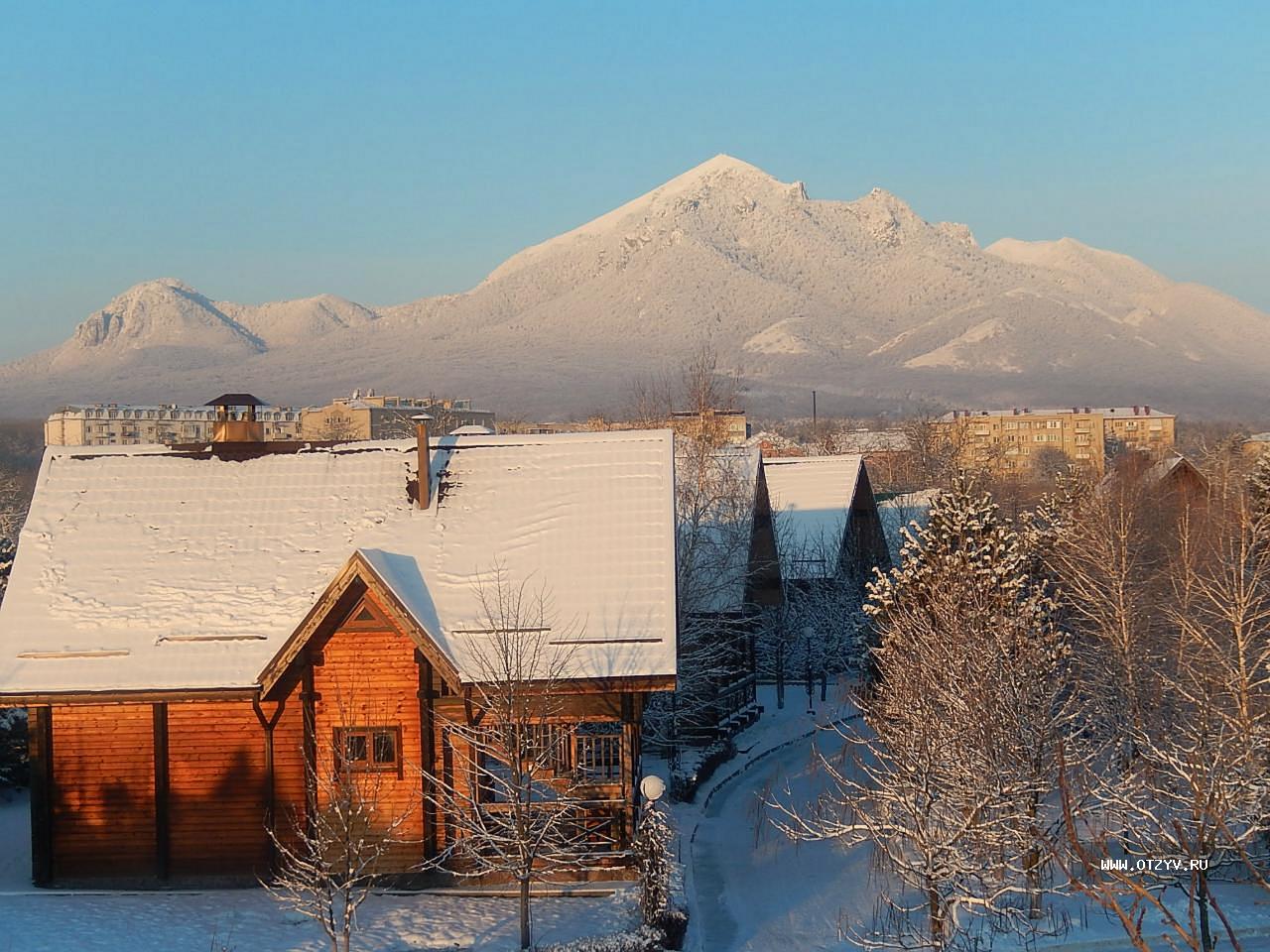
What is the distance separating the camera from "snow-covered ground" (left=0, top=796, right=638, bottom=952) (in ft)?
56.3

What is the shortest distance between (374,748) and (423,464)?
16.9ft

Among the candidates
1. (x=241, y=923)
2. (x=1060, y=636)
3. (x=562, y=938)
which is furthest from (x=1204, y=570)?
(x=241, y=923)

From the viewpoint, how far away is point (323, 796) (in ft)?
64.6

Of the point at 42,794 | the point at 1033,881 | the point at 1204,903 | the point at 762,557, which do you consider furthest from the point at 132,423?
the point at 1204,903

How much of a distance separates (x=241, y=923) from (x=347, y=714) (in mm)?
3300

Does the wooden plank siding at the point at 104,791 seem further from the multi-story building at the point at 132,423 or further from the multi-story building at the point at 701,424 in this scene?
the multi-story building at the point at 132,423

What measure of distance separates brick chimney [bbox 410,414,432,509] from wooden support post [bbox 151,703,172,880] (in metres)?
5.41

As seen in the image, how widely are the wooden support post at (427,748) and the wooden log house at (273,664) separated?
0.12 ft

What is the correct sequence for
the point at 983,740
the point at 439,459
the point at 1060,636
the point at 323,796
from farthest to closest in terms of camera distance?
the point at 1060,636, the point at 439,459, the point at 323,796, the point at 983,740

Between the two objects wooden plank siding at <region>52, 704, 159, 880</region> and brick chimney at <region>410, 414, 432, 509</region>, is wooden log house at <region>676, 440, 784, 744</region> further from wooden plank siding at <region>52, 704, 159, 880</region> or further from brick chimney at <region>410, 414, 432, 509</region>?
wooden plank siding at <region>52, 704, 159, 880</region>

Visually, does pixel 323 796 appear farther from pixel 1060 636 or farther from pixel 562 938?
pixel 1060 636

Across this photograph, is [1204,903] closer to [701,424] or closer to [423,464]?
[423,464]

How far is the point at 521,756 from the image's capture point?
17.0 metres

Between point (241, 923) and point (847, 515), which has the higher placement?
point (847, 515)
